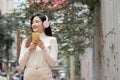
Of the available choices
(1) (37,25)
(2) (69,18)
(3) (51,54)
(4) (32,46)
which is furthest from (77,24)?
(4) (32,46)

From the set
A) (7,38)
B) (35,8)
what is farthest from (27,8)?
(7,38)

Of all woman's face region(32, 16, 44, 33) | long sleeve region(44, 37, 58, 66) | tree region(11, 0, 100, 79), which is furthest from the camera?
tree region(11, 0, 100, 79)

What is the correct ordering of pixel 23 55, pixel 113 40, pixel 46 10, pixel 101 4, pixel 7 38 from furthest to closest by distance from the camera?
pixel 7 38 < pixel 46 10 < pixel 101 4 < pixel 113 40 < pixel 23 55

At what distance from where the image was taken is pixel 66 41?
14086mm

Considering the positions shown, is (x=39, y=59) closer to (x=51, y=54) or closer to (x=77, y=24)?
(x=51, y=54)

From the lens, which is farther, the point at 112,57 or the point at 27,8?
the point at 27,8

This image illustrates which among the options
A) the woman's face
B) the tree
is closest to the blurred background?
the tree

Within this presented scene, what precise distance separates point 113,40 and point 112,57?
49cm

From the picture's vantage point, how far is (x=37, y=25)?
522 centimetres

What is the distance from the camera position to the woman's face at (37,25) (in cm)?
521

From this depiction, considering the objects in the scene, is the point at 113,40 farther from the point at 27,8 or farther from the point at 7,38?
the point at 7,38

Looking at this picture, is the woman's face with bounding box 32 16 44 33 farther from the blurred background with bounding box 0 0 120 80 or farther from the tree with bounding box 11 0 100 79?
the tree with bounding box 11 0 100 79

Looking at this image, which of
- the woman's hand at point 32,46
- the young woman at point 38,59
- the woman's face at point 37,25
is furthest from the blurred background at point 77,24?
the woman's hand at point 32,46

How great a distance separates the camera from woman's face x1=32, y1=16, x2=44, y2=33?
521cm
